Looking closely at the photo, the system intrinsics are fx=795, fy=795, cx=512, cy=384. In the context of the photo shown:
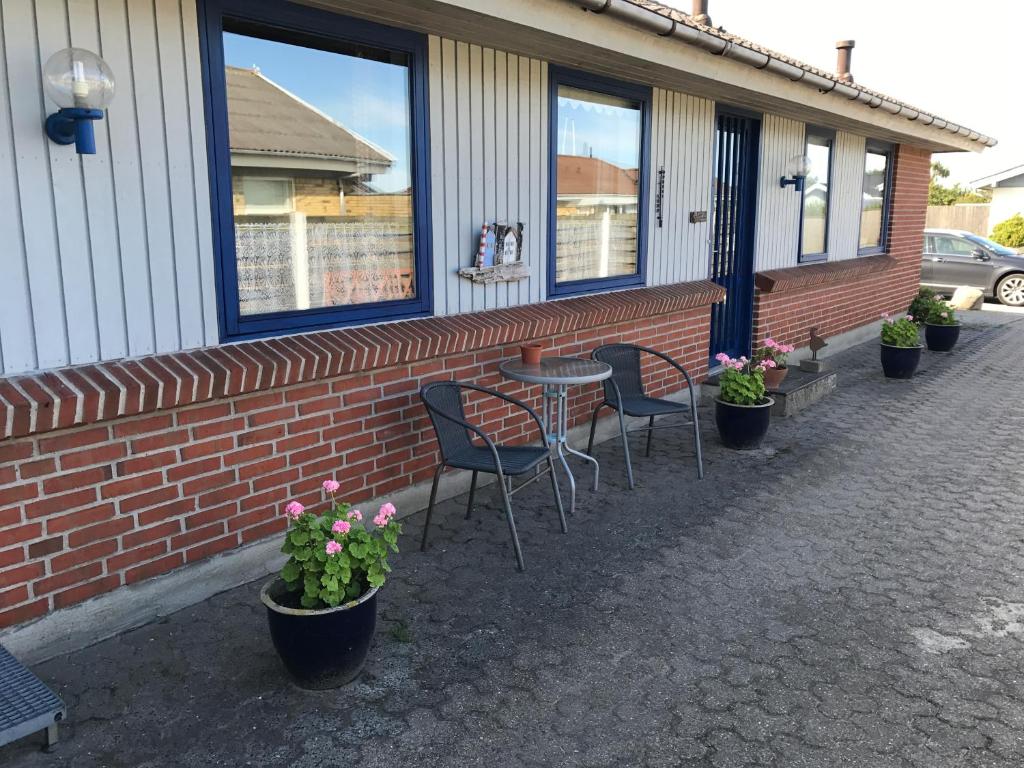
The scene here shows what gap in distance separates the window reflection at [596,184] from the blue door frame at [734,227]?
1.48m

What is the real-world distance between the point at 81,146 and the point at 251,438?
4.59 feet

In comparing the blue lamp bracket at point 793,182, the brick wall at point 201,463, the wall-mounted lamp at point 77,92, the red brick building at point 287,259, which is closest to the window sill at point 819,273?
the blue lamp bracket at point 793,182

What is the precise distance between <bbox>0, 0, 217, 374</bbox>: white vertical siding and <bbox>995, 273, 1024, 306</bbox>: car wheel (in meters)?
16.9

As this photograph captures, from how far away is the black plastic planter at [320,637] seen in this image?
2.73 meters

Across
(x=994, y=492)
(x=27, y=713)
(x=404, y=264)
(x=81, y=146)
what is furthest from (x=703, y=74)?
(x=27, y=713)

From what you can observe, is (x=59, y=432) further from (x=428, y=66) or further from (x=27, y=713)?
(x=428, y=66)

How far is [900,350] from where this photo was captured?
330 inches

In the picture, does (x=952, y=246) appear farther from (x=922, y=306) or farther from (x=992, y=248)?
(x=922, y=306)

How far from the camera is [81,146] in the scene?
2793 mm

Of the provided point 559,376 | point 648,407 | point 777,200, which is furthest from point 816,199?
point 559,376

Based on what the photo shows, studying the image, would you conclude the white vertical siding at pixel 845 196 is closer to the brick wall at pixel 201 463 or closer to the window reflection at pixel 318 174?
the brick wall at pixel 201 463

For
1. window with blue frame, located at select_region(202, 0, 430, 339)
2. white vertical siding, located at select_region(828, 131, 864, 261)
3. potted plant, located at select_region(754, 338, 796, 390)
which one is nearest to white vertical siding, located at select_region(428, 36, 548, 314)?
window with blue frame, located at select_region(202, 0, 430, 339)

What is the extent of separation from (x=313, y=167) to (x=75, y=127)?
129cm

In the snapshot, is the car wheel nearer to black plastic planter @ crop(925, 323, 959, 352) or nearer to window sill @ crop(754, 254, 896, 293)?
window sill @ crop(754, 254, 896, 293)
